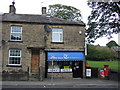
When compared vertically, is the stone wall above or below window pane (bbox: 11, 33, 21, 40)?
below

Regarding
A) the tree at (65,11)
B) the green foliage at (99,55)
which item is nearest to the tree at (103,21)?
the tree at (65,11)

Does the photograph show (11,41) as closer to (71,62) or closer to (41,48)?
(41,48)

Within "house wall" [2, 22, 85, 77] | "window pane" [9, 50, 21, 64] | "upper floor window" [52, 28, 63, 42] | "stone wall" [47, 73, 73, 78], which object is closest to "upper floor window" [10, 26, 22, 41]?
"house wall" [2, 22, 85, 77]

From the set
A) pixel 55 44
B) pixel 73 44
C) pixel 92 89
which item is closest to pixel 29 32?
pixel 55 44

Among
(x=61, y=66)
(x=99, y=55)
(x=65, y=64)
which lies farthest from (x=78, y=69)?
(x=99, y=55)

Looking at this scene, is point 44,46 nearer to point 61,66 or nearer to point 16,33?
point 61,66

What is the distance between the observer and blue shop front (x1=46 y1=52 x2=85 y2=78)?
19.8 meters

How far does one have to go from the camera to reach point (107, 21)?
69.5ft

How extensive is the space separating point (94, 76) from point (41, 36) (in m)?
7.77

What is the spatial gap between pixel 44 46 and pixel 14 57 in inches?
136

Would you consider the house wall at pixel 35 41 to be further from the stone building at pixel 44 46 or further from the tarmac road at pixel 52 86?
the tarmac road at pixel 52 86

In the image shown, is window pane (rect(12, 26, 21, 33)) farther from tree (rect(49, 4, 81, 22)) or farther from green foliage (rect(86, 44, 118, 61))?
green foliage (rect(86, 44, 118, 61))

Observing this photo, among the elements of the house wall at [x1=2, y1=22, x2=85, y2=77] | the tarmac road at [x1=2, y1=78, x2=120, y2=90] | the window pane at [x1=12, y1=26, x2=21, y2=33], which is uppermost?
the window pane at [x1=12, y1=26, x2=21, y2=33]

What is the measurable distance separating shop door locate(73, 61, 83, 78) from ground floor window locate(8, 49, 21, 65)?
622 centimetres
